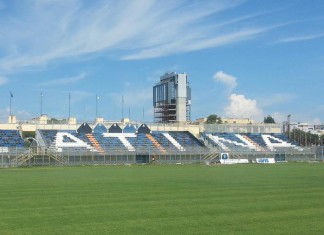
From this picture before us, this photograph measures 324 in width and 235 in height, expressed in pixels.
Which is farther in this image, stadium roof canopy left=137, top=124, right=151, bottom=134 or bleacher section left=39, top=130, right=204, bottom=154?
stadium roof canopy left=137, top=124, right=151, bottom=134

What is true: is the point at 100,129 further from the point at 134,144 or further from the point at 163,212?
the point at 163,212

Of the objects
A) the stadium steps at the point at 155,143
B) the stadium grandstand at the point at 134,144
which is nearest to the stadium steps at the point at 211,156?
the stadium grandstand at the point at 134,144

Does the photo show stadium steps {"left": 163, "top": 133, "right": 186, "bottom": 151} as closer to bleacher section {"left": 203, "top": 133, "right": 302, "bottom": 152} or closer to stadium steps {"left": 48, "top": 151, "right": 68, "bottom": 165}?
bleacher section {"left": 203, "top": 133, "right": 302, "bottom": 152}

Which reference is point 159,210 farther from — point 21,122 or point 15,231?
point 21,122

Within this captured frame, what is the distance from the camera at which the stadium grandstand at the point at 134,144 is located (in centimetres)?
8129

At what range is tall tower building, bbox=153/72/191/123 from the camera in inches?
A: 5625

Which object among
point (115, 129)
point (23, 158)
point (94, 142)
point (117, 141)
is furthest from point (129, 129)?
point (23, 158)

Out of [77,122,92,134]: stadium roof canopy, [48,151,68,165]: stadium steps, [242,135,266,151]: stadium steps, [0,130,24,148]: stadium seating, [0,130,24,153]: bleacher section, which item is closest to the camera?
[48,151,68,165]: stadium steps

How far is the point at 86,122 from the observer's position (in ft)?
331

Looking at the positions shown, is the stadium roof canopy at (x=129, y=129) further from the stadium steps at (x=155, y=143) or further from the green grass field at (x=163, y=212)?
the green grass field at (x=163, y=212)

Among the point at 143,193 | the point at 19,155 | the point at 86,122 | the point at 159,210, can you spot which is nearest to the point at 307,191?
the point at 143,193

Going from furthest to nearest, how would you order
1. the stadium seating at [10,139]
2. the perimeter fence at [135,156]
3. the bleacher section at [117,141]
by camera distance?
the bleacher section at [117,141], the stadium seating at [10,139], the perimeter fence at [135,156]

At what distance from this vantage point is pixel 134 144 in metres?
95.4

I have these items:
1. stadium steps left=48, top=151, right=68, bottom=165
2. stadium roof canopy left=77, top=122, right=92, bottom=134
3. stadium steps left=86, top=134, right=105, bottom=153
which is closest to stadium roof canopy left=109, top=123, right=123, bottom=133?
stadium roof canopy left=77, top=122, right=92, bottom=134
